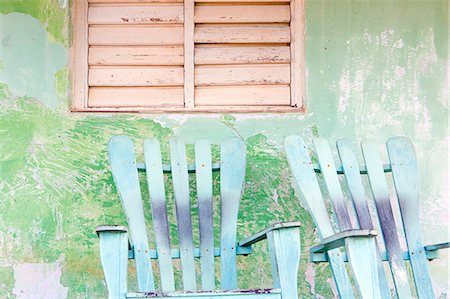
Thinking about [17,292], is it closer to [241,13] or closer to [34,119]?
[34,119]

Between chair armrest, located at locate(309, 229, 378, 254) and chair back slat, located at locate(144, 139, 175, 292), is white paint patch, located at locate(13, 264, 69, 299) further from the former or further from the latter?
chair armrest, located at locate(309, 229, 378, 254)

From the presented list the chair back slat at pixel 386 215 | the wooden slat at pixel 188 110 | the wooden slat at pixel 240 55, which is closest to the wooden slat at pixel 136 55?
the wooden slat at pixel 240 55

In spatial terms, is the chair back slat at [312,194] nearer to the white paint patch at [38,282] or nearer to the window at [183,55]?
the window at [183,55]

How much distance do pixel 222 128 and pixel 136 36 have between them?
2.06ft

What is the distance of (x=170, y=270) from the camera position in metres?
3.69

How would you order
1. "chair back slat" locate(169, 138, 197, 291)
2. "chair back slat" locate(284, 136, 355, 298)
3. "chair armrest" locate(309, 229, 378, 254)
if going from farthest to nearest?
"chair back slat" locate(169, 138, 197, 291)
"chair back slat" locate(284, 136, 355, 298)
"chair armrest" locate(309, 229, 378, 254)

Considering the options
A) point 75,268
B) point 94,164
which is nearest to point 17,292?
point 75,268

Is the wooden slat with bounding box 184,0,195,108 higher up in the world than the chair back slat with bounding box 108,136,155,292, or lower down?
higher up

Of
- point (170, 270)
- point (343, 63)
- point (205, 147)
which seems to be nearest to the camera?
point (170, 270)

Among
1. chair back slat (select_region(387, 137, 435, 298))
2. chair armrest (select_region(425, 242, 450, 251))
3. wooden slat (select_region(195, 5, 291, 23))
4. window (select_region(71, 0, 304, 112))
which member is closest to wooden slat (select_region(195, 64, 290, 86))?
window (select_region(71, 0, 304, 112))

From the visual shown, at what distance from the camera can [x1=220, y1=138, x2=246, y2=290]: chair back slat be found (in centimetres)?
371

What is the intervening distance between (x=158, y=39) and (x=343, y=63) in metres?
0.91

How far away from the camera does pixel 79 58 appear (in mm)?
4250

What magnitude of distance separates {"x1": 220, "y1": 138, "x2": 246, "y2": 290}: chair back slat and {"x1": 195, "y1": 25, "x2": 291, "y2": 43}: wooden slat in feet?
1.95
